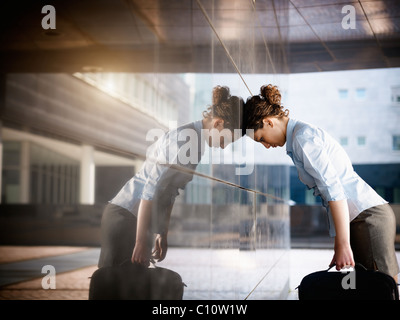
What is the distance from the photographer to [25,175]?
1.08 meters

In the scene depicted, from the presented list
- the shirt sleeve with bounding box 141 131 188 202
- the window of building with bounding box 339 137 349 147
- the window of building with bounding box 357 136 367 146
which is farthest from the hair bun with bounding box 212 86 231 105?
the window of building with bounding box 339 137 349 147

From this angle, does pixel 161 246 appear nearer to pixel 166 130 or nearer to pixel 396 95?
pixel 166 130

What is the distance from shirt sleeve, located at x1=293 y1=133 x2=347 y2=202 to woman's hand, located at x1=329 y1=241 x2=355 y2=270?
0.31m

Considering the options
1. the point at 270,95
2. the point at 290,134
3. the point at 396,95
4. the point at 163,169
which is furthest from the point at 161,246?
the point at 396,95

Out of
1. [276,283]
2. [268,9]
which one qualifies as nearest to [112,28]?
[268,9]

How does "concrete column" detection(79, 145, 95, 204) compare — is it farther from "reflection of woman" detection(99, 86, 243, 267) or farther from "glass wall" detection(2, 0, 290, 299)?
"reflection of woman" detection(99, 86, 243, 267)

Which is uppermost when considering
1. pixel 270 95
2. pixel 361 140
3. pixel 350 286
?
pixel 361 140

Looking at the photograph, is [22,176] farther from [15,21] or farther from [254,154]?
[254,154]

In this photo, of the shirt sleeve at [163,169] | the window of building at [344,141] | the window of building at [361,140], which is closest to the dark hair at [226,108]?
the shirt sleeve at [163,169]

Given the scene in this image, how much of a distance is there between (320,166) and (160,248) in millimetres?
1927

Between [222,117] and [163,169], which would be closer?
[163,169]
